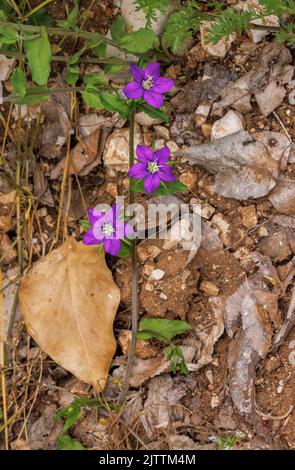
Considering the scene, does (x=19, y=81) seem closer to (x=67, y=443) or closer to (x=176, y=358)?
(x=176, y=358)

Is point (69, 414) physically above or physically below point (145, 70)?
below

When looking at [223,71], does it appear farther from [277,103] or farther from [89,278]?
[89,278]

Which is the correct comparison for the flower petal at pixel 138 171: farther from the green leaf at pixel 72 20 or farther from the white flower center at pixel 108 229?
the green leaf at pixel 72 20

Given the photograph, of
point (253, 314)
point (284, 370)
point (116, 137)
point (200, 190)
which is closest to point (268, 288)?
point (253, 314)

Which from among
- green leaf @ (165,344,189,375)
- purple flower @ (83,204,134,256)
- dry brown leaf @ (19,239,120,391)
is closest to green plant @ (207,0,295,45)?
purple flower @ (83,204,134,256)

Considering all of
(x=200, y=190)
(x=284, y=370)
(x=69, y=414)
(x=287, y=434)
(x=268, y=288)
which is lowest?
(x=69, y=414)

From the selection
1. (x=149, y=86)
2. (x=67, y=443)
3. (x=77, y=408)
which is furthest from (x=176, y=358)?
(x=149, y=86)
